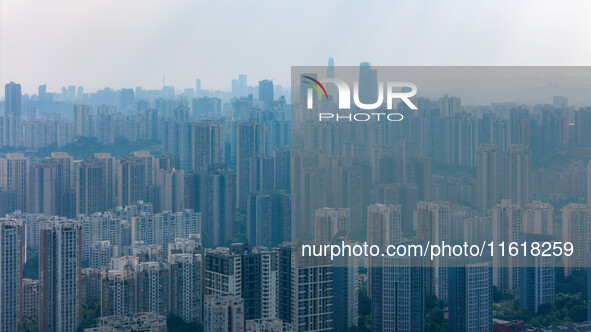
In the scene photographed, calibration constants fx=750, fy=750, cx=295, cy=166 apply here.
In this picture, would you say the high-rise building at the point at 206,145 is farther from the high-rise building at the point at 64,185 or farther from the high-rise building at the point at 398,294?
the high-rise building at the point at 398,294

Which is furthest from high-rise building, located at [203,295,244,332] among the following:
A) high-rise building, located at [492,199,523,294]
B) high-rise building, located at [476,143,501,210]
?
high-rise building, located at [476,143,501,210]

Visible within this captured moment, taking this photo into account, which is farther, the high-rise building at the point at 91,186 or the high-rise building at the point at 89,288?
the high-rise building at the point at 91,186

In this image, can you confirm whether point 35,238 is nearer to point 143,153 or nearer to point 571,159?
point 143,153

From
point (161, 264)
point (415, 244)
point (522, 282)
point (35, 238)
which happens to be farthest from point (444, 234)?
point (35, 238)

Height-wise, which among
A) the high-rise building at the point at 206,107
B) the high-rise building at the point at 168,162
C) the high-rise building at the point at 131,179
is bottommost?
the high-rise building at the point at 131,179

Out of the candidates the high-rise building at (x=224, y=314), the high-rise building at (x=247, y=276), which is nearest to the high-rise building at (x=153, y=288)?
the high-rise building at (x=247, y=276)

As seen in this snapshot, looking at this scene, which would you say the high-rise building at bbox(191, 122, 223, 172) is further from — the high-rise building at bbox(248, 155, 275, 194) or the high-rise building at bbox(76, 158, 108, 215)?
the high-rise building at bbox(76, 158, 108, 215)

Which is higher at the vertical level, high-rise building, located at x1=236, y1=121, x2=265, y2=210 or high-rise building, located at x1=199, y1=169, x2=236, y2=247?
high-rise building, located at x1=236, y1=121, x2=265, y2=210
